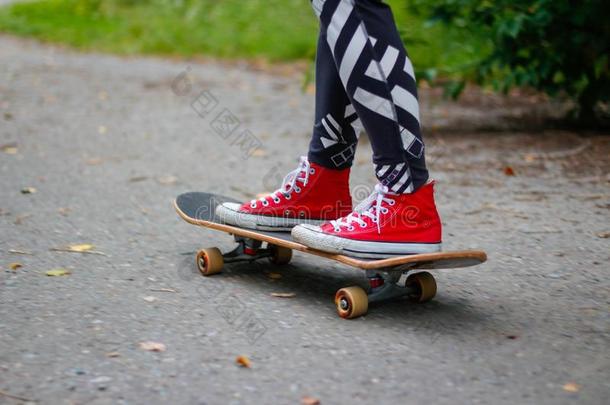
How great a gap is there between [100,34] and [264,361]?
32.1 ft

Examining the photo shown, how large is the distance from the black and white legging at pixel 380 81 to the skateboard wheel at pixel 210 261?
80 cm

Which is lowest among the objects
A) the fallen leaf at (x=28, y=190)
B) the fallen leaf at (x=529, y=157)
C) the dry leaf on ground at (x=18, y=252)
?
the dry leaf on ground at (x=18, y=252)

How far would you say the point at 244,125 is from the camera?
6.54m

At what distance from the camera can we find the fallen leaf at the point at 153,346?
100 inches

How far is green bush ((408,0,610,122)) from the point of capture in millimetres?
5219

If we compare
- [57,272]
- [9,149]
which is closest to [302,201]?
[57,272]

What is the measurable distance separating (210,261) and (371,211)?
2.41 ft

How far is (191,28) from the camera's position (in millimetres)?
11477

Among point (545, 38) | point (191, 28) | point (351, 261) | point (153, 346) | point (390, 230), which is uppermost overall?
point (191, 28)

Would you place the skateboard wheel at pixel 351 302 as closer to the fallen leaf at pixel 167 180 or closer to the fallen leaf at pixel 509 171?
the fallen leaf at pixel 167 180

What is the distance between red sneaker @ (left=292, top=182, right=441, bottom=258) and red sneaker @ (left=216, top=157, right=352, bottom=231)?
31 cm

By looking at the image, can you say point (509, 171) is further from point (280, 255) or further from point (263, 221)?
point (263, 221)

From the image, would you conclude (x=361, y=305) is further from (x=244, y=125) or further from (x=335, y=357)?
(x=244, y=125)

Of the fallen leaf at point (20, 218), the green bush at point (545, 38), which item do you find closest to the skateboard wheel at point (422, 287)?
the fallen leaf at point (20, 218)
